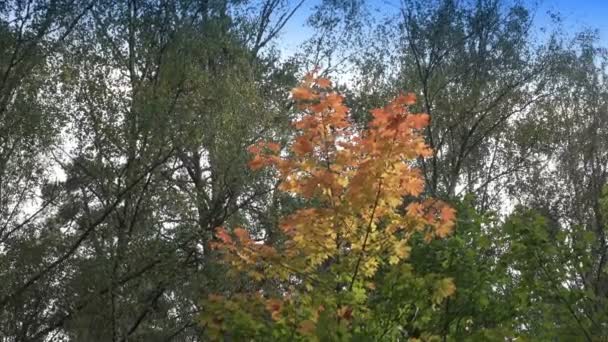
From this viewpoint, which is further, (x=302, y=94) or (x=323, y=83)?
(x=323, y=83)

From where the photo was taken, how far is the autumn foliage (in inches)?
164

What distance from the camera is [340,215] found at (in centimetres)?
430

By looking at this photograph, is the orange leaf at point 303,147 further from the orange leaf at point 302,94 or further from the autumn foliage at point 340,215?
the orange leaf at point 302,94

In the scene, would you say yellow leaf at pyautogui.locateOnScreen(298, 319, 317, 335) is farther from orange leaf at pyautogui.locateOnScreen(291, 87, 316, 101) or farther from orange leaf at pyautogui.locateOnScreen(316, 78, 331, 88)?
orange leaf at pyautogui.locateOnScreen(316, 78, 331, 88)

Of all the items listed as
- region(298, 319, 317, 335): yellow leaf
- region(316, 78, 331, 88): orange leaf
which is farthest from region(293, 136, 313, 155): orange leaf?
region(298, 319, 317, 335): yellow leaf

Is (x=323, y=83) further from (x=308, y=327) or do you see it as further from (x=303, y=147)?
(x=308, y=327)

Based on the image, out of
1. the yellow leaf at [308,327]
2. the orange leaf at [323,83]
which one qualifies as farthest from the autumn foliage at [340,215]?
the yellow leaf at [308,327]

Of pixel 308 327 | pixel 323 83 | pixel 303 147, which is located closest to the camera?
pixel 308 327

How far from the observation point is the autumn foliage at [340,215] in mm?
4164

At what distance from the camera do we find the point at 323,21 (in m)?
13.8

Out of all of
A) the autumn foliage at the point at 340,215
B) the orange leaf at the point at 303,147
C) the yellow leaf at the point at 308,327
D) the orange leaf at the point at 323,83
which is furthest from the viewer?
the orange leaf at the point at 323,83

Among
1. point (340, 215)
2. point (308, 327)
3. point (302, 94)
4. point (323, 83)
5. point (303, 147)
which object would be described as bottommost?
point (308, 327)

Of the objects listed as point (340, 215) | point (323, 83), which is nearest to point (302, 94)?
point (323, 83)

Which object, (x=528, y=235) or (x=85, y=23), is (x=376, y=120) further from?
(x=85, y=23)
